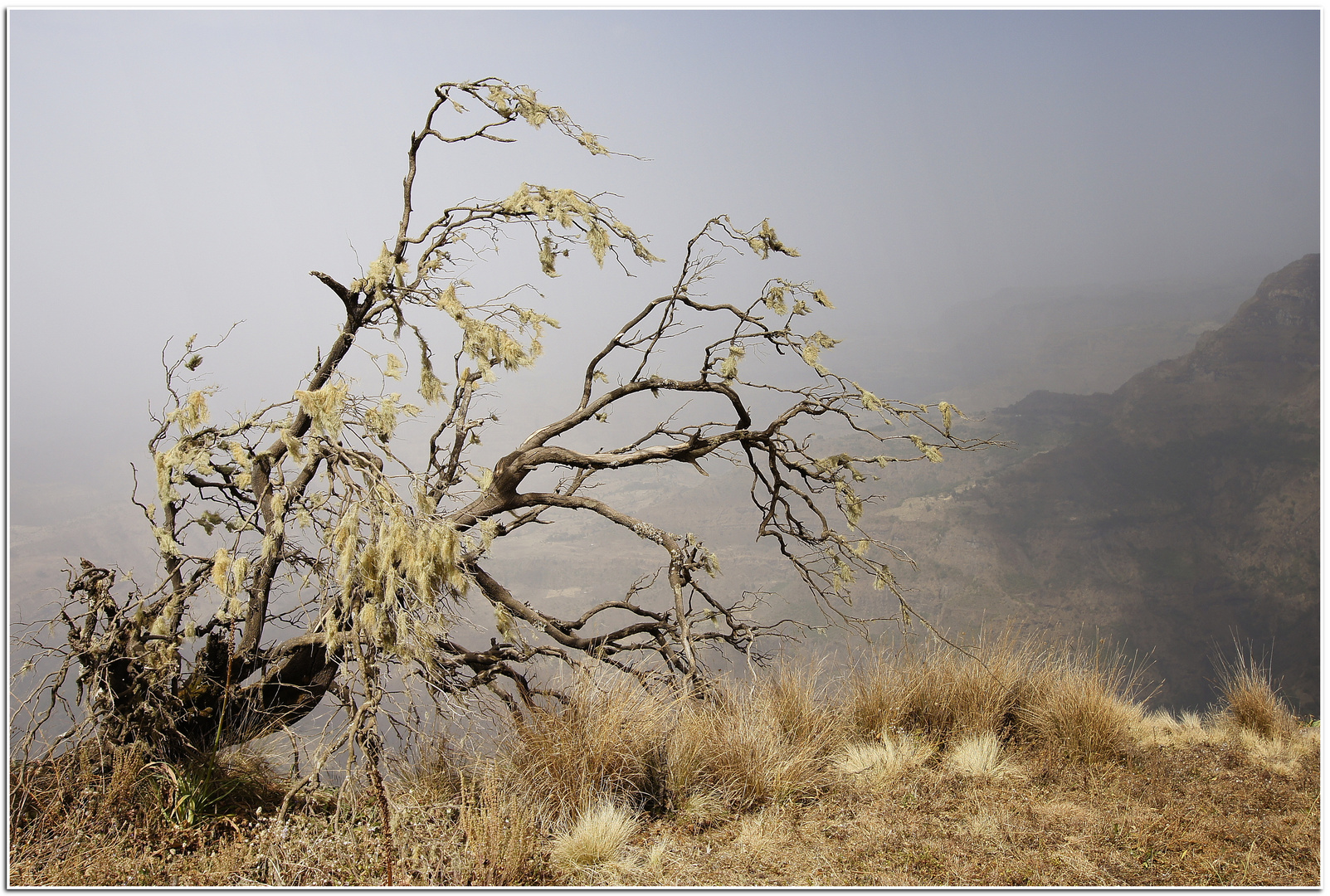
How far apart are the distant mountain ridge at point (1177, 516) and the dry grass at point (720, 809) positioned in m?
36.5

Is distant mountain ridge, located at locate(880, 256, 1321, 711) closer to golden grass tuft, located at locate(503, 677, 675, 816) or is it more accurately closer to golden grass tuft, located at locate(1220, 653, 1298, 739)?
golden grass tuft, located at locate(1220, 653, 1298, 739)

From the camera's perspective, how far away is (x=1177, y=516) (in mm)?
41281

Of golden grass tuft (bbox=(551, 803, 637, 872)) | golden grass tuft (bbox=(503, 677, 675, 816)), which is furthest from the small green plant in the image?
golden grass tuft (bbox=(551, 803, 637, 872))

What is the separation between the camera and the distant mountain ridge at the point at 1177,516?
3759cm

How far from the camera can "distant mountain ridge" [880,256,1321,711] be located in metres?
37.6

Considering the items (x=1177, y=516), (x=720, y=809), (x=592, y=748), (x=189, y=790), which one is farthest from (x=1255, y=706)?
(x=1177, y=516)

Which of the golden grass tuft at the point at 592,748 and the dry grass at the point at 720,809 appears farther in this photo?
the golden grass tuft at the point at 592,748

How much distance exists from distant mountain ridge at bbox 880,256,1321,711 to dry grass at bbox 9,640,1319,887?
3648 cm

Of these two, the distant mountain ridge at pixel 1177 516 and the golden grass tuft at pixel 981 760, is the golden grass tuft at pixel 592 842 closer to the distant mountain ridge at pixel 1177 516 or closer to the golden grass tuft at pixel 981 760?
the golden grass tuft at pixel 981 760

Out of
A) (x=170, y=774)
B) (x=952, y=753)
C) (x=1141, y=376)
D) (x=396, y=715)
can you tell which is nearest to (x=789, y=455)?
(x=952, y=753)

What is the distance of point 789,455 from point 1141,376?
51.1m

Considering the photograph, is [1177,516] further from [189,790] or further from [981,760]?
[189,790]

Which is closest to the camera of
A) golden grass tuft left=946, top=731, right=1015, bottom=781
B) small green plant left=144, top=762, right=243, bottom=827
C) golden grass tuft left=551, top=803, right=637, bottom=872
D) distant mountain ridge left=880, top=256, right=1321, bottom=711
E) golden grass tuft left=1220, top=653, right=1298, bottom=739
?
golden grass tuft left=551, top=803, right=637, bottom=872

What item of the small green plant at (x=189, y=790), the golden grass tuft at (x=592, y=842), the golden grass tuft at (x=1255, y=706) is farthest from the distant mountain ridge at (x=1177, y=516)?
the small green plant at (x=189, y=790)
